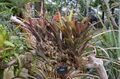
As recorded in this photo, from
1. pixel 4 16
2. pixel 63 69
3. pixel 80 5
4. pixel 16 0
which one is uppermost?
pixel 80 5

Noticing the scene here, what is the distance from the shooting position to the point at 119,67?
2309 mm

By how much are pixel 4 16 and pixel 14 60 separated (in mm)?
1720

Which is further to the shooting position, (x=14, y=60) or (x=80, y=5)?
(x=80, y=5)

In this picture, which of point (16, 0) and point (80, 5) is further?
point (80, 5)

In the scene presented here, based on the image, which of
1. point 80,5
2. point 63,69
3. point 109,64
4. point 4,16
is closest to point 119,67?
point 109,64

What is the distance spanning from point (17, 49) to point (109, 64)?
86 centimetres

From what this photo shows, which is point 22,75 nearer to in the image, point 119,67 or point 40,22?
point 40,22

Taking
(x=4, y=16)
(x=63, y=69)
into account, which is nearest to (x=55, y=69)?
(x=63, y=69)

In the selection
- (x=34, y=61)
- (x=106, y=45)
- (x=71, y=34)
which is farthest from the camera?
(x=106, y=45)

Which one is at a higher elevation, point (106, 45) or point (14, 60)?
point (106, 45)

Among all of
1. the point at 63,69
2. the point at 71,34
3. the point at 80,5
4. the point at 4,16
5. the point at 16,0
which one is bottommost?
the point at 63,69

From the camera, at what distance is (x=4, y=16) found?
10.8ft

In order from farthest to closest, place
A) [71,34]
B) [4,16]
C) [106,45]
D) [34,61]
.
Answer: [4,16]
[106,45]
[34,61]
[71,34]

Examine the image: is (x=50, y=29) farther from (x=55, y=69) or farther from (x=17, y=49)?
(x=17, y=49)
